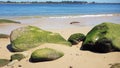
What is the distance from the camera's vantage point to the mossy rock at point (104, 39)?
321 inches

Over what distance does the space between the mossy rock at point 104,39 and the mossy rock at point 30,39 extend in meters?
0.96

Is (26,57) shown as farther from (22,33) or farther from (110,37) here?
(110,37)

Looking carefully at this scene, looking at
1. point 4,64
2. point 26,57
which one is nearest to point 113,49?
point 26,57

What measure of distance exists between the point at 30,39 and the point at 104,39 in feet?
8.08

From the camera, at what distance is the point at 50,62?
25.1 feet

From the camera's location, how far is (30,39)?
29.8 feet

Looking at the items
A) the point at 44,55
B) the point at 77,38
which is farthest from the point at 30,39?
the point at 77,38

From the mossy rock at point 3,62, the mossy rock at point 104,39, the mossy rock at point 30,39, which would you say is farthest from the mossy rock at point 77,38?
the mossy rock at point 3,62

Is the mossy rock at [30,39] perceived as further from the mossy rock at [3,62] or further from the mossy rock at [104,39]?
the mossy rock at [104,39]

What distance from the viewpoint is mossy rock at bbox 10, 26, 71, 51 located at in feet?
29.5

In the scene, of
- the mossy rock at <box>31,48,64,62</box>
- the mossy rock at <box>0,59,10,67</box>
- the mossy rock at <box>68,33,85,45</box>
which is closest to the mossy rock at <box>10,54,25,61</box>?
the mossy rock at <box>0,59,10,67</box>

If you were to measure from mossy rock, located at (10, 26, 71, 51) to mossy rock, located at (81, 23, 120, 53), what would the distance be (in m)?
0.96

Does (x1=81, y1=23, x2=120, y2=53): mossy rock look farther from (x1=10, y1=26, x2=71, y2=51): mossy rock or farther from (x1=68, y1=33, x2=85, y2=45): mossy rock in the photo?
(x1=10, y1=26, x2=71, y2=51): mossy rock

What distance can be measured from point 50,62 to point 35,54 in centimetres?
51
